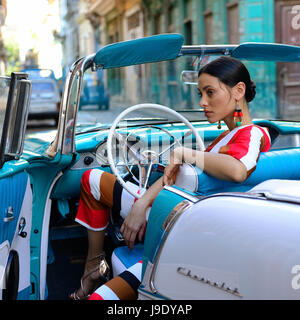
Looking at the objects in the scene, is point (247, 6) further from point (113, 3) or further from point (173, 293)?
point (113, 3)

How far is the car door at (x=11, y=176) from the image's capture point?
2.07 meters

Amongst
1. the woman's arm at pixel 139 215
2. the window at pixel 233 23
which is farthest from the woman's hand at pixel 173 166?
the window at pixel 233 23

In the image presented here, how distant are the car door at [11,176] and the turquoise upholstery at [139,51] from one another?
1.72ft

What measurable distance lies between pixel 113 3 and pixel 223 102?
27.9m

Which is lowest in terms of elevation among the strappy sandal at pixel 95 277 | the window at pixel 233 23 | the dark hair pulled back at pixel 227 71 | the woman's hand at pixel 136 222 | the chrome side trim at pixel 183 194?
the strappy sandal at pixel 95 277

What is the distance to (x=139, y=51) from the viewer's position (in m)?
2.54

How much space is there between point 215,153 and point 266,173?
0.22 m

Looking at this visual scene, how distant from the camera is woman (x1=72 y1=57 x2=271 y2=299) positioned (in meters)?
1.91

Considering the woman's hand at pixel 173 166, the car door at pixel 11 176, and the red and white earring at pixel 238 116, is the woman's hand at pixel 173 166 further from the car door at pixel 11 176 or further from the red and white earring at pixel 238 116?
the car door at pixel 11 176

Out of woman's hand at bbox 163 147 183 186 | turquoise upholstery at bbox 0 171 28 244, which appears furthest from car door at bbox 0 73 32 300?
woman's hand at bbox 163 147 183 186

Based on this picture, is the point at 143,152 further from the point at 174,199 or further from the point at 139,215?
the point at 174,199
